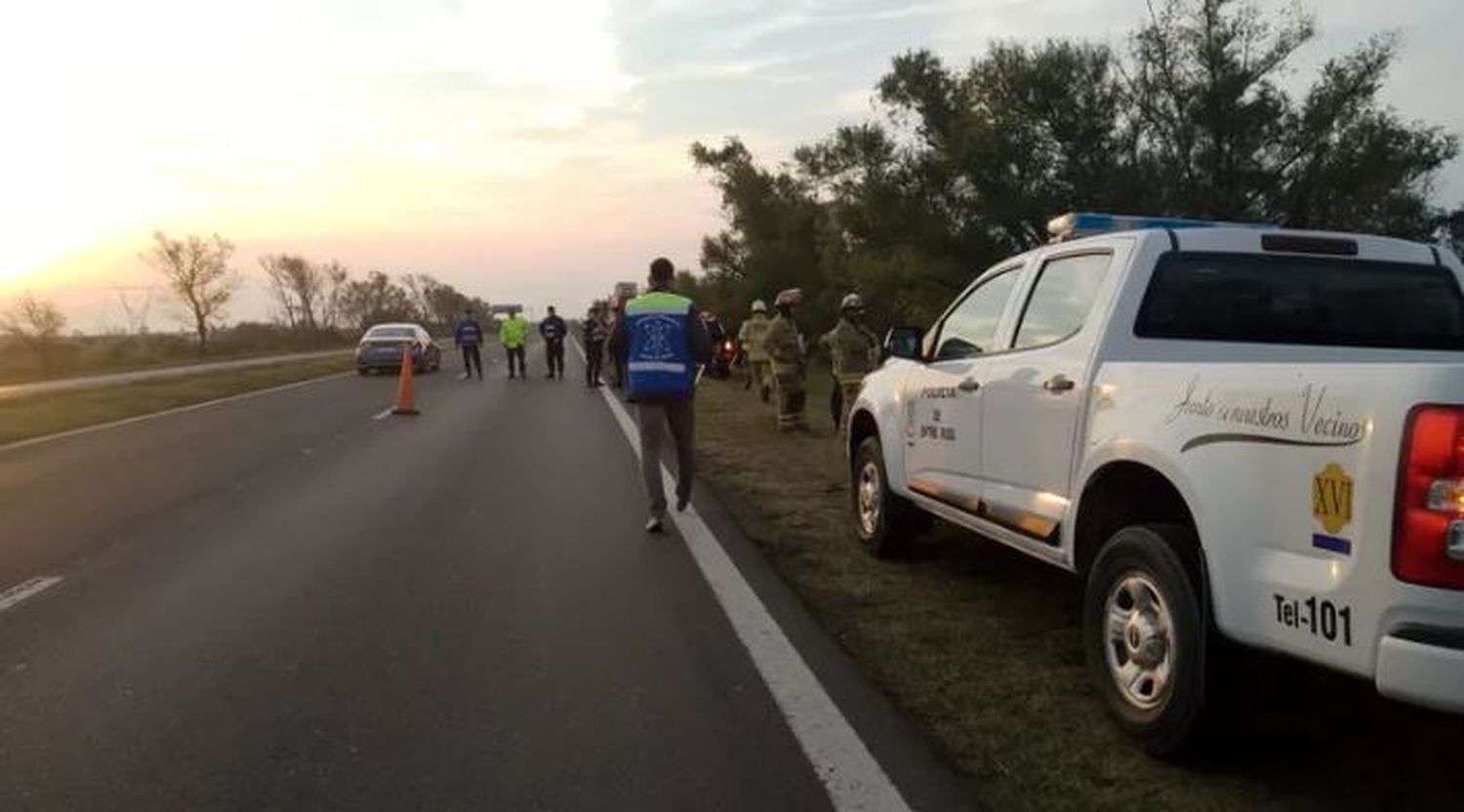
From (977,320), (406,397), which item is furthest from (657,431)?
(406,397)

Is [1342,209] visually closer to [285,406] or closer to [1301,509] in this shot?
[285,406]

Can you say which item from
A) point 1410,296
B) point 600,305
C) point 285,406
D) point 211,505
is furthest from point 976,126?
point 1410,296

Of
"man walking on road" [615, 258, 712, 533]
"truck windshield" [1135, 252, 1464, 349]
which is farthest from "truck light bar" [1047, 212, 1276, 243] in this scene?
"man walking on road" [615, 258, 712, 533]

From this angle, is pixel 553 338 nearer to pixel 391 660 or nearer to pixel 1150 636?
pixel 391 660

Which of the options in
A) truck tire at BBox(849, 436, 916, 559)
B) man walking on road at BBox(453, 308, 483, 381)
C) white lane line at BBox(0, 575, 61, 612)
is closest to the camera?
white lane line at BBox(0, 575, 61, 612)

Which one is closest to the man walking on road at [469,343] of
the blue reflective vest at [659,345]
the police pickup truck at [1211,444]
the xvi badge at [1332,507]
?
the blue reflective vest at [659,345]

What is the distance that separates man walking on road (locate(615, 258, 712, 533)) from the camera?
30.1 ft

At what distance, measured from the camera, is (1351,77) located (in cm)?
3428

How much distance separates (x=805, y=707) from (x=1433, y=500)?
2512 mm

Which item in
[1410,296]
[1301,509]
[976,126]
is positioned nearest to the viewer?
[1301,509]

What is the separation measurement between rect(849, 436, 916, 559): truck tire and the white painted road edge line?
932 mm

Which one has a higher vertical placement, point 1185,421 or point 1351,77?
point 1351,77

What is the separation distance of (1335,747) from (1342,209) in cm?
3398

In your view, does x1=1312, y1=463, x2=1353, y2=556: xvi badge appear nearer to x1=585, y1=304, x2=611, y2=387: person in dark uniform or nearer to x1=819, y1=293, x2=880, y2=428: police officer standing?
x1=819, y1=293, x2=880, y2=428: police officer standing
